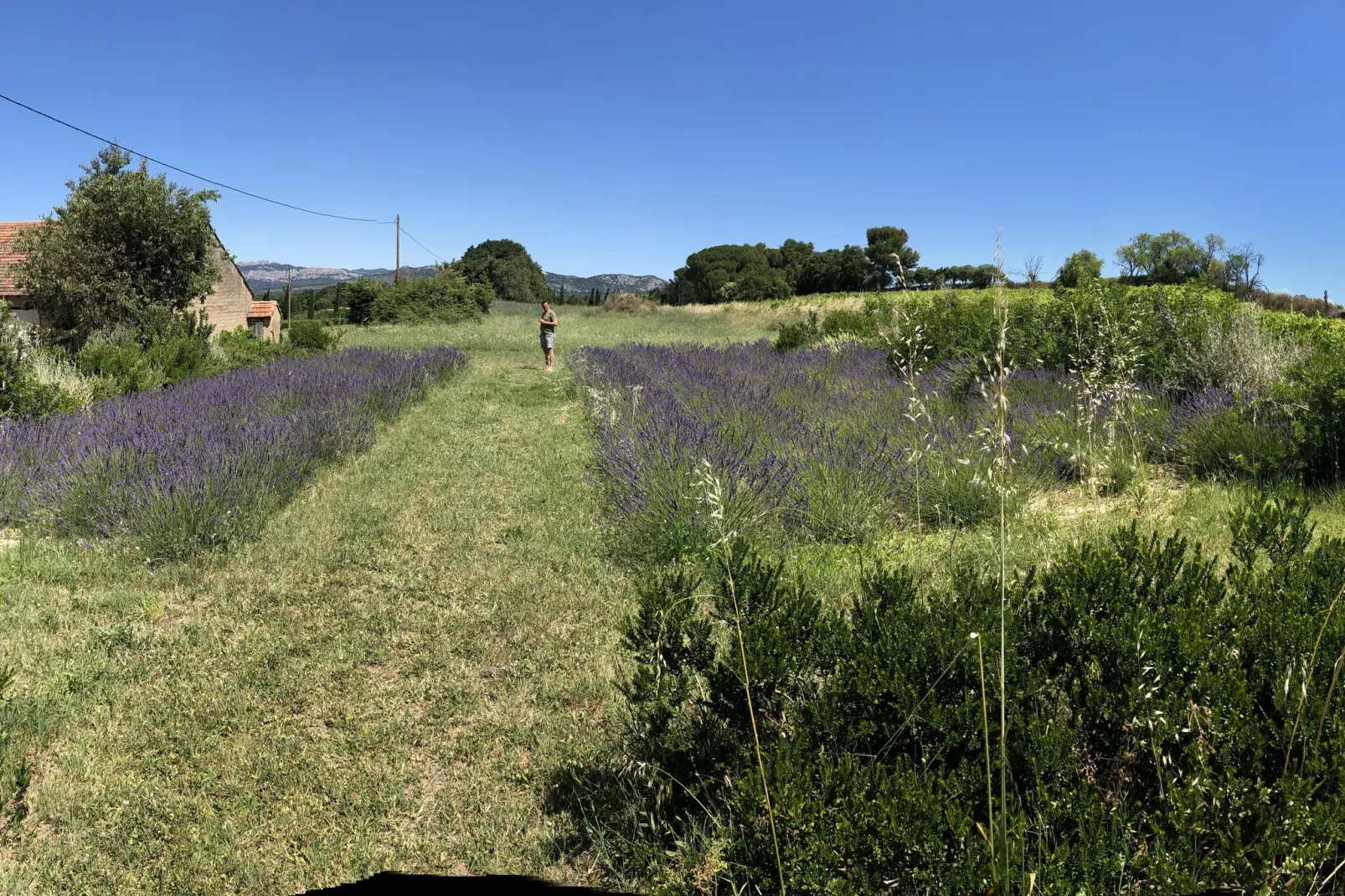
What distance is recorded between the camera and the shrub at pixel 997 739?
1.44 m

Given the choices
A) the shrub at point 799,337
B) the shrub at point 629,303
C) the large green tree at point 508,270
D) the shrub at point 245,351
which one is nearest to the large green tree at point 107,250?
the shrub at point 245,351

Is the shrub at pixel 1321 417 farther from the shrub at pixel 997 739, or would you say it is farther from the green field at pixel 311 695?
the green field at pixel 311 695

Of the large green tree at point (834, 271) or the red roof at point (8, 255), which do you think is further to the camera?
the large green tree at point (834, 271)

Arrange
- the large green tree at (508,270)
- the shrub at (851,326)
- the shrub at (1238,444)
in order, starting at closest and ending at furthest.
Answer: the shrub at (1238,444) < the shrub at (851,326) < the large green tree at (508,270)

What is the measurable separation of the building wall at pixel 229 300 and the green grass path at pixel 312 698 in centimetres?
3041

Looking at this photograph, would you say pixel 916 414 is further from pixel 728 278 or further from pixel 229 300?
pixel 728 278

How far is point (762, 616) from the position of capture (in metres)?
2.25

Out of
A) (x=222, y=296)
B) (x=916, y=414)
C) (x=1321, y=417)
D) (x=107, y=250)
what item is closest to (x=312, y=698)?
(x=916, y=414)

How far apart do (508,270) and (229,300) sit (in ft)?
134

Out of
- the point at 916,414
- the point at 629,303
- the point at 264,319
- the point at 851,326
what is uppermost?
the point at 629,303

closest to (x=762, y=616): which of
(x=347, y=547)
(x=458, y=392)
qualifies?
(x=347, y=547)

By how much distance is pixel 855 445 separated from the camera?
5750 mm

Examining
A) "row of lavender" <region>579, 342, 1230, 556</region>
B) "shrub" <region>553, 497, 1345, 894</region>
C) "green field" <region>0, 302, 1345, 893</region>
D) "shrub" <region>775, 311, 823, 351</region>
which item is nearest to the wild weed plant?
"shrub" <region>553, 497, 1345, 894</region>

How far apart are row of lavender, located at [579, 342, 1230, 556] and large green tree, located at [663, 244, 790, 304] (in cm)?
6327
